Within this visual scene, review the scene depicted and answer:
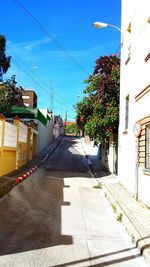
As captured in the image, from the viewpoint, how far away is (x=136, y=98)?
38.3ft

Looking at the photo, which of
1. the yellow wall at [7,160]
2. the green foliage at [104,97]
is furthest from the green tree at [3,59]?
the yellow wall at [7,160]

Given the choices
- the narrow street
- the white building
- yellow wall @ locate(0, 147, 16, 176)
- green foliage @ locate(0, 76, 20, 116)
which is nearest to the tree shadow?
the narrow street

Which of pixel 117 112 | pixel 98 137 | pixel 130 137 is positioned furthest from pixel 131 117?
pixel 98 137

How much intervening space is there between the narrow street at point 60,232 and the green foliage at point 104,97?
25.8 ft

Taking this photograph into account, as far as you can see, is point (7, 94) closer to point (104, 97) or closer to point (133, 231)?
point (104, 97)

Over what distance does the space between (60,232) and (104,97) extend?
511 inches

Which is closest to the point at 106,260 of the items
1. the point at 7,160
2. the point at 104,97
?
the point at 7,160

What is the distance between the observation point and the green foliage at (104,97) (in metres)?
19.1

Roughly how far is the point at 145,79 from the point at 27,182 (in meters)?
6.33

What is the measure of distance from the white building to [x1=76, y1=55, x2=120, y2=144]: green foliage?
363 centimetres

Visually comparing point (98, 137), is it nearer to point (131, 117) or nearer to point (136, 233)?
point (131, 117)

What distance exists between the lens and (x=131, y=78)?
12.9 meters

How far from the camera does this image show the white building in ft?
33.3

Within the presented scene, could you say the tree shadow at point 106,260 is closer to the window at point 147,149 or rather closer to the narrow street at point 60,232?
the narrow street at point 60,232
